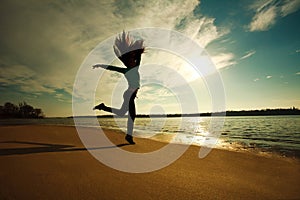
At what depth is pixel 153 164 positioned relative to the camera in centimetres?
335

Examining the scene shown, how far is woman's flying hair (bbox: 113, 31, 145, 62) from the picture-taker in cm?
570

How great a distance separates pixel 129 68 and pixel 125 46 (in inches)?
28.2

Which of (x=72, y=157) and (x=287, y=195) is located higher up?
(x=72, y=157)

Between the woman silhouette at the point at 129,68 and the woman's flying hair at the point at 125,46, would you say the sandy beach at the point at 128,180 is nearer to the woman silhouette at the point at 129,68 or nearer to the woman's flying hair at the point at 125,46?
the woman silhouette at the point at 129,68

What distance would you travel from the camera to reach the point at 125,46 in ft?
18.7

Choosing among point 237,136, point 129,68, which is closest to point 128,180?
point 129,68

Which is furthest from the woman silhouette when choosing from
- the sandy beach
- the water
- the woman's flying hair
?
the water

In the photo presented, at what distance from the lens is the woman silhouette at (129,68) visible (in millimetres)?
5496

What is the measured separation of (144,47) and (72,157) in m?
3.85

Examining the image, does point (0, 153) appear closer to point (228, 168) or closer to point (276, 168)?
point (228, 168)

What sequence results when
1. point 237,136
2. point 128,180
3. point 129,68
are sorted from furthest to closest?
point 237,136
point 129,68
point 128,180

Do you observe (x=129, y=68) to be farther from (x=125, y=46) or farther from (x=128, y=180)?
(x=128, y=180)

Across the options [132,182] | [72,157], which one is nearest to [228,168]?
[132,182]

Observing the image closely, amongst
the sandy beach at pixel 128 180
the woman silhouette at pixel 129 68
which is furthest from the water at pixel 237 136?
the sandy beach at pixel 128 180
